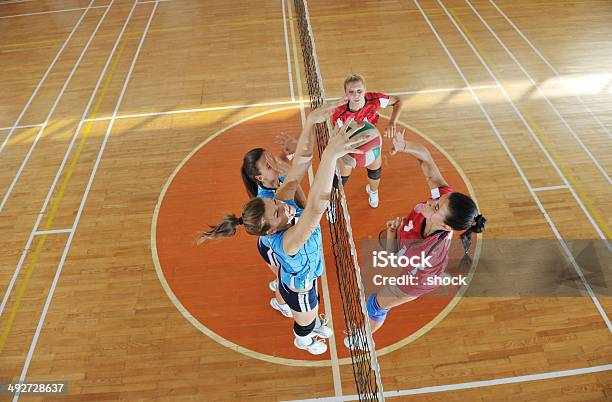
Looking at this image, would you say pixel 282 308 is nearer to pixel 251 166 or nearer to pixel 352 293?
pixel 352 293

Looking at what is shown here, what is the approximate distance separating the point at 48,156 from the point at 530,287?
24.8 feet

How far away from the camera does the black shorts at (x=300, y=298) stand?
145 inches

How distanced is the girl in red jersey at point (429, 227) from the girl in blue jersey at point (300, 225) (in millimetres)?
689

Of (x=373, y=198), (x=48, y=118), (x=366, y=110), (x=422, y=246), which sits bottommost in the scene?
(x=373, y=198)

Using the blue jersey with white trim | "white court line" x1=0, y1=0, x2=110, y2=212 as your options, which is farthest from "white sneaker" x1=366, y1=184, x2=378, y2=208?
"white court line" x1=0, y1=0, x2=110, y2=212

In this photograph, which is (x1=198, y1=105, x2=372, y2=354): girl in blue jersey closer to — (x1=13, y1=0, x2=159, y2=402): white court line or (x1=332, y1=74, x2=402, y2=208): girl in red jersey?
(x1=332, y1=74, x2=402, y2=208): girl in red jersey

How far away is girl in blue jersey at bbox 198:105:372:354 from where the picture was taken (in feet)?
8.52

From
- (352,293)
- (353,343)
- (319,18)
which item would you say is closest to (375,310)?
(353,343)

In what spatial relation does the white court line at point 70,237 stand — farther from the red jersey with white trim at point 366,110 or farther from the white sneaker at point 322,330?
the red jersey with white trim at point 366,110

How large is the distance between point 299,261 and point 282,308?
159 cm

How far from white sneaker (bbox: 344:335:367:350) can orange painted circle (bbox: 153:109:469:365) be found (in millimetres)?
82

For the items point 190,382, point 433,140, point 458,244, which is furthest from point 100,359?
point 433,140

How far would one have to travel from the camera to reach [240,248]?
5.50 metres

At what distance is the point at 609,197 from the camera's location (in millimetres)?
5844
